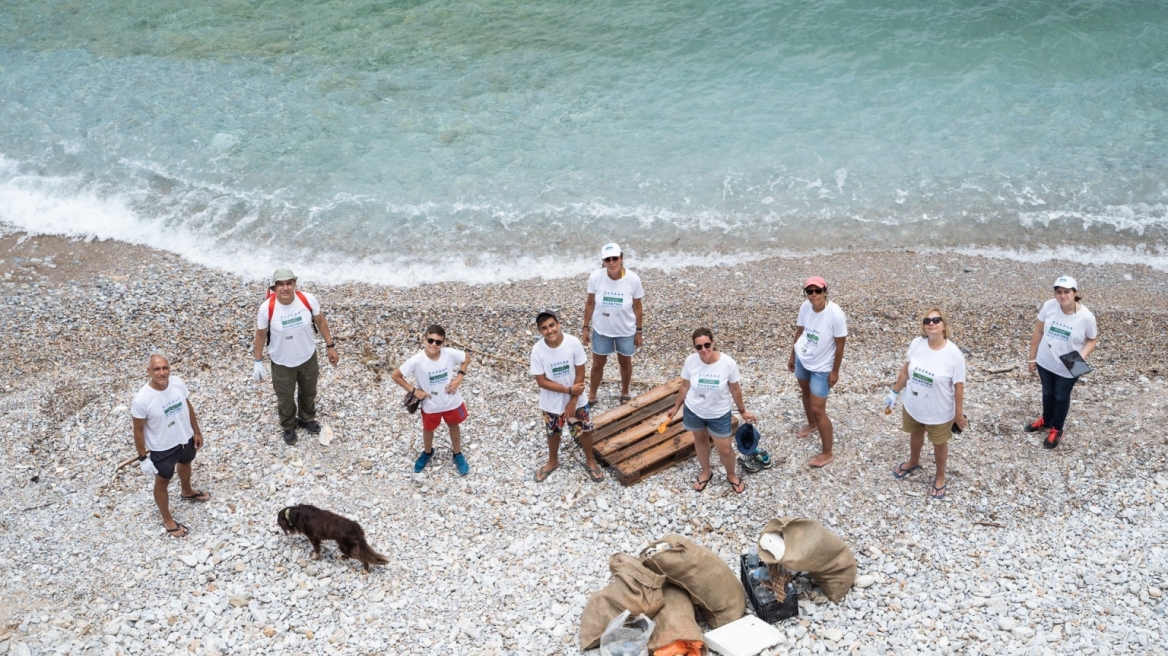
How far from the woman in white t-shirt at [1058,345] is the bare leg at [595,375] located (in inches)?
145

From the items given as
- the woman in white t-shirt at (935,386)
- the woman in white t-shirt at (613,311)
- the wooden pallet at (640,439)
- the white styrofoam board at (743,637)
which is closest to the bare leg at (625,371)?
the woman in white t-shirt at (613,311)

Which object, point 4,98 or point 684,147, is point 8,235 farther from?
point 684,147

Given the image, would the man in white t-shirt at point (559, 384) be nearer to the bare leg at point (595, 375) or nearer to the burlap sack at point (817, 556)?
the bare leg at point (595, 375)

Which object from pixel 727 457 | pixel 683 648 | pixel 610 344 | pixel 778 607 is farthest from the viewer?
pixel 610 344

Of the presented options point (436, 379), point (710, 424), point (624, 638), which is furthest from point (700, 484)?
point (436, 379)

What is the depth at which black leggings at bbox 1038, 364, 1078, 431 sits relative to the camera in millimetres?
7914

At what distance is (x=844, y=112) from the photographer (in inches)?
624

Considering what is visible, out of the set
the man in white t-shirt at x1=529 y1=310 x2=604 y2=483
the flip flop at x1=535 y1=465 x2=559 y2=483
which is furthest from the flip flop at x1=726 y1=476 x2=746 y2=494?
the flip flop at x1=535 y1=465 x2=559 y2=483

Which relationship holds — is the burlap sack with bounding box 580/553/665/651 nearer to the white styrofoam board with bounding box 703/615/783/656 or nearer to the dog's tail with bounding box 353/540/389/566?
the white styrofoam board with bounding box 703/615/783/656

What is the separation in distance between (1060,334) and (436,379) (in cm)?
508

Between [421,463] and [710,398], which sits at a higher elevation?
[710,398]

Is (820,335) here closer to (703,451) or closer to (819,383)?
(819,383)

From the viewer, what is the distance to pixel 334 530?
6.75m

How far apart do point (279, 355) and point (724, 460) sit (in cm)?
379
